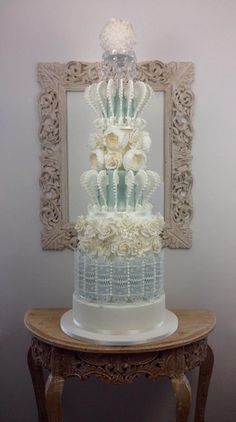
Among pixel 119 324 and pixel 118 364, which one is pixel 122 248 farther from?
pixel 118 364

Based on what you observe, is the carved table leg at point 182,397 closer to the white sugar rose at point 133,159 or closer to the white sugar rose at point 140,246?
the white sugar rose at point 140,246

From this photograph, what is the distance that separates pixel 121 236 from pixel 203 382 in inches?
31.3

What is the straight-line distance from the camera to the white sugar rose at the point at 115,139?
1.48 m

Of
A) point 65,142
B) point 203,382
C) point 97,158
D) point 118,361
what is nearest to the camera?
point 118,361

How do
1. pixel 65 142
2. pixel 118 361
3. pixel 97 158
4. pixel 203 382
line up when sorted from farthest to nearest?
pixel 65 142
pixel 203 382
pixel 97 158
pixel 118 361

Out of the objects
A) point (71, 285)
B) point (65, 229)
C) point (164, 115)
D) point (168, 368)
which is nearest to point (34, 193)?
point (65, 229)

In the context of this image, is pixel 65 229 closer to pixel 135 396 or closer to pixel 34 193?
pixel 34 193

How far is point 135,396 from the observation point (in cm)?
208

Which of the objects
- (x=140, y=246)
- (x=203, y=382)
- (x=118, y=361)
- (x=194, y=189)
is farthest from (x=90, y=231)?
(x=203, y=382)

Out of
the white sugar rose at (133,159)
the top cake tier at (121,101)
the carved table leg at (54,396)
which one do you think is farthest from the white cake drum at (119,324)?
the top cake tier at (121,101)

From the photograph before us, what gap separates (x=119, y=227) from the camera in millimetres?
1456

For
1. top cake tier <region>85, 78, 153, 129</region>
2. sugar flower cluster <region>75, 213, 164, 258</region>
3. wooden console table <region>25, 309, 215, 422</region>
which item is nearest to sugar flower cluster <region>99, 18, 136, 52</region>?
top cake tier <region>85, 78, 153, 129</region>

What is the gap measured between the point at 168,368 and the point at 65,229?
0.80 m

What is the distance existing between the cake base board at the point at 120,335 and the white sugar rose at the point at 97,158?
0.58 m
